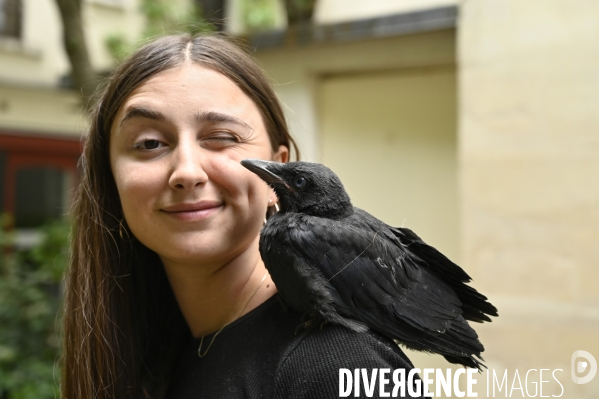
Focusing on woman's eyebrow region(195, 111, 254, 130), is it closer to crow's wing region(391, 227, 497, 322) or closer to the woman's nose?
the woman's nose

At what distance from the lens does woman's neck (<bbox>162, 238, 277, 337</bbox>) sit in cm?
121

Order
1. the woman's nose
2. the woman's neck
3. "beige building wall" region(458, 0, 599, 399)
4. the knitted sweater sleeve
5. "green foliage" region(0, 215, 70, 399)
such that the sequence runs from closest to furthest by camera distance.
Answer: the knitted sweater sleeve < the woman's nose < the woman's neck < "beige building wall" region(458, 0, 599, 399) < "green foliage" region(0, 215, 70, 399)

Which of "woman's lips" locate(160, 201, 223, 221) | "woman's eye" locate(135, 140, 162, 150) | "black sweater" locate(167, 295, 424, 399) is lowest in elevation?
"black sweater" locate(167, 295, 424, 399)

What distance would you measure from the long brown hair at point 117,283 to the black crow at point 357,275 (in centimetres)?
26

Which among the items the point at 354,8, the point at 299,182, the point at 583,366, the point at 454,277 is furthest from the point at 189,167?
the point at 354,8

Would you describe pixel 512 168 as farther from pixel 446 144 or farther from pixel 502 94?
pixel 446 144

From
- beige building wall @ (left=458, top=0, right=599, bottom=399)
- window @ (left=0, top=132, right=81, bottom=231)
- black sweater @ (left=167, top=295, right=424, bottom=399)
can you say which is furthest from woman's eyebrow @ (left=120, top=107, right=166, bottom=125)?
window @ (left=0, top=132, right=81, bottom=231)

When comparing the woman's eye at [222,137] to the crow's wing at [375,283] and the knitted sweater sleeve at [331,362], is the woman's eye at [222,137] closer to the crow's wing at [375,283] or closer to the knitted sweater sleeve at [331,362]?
the crow's wing at [375,283]

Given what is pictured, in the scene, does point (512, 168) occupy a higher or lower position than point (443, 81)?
lower

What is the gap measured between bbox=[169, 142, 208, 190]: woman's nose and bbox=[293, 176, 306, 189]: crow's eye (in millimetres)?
180

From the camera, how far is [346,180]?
8.67ft

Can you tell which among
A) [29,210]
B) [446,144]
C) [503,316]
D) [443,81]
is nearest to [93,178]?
[503,316]

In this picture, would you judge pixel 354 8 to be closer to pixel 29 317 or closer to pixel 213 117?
pixel 213 117

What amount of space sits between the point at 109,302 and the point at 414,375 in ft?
2.42
